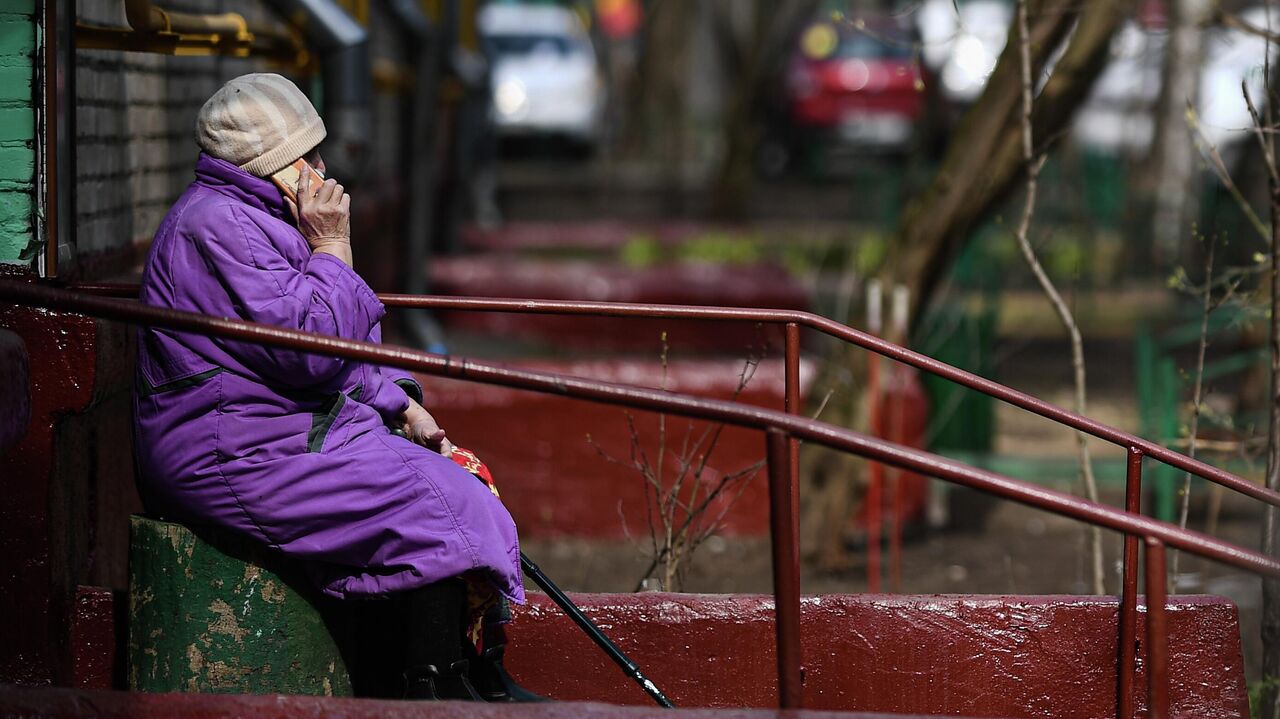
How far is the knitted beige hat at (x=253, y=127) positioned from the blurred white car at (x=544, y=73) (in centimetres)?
2035

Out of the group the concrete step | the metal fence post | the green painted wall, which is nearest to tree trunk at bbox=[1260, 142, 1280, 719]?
the concrete step

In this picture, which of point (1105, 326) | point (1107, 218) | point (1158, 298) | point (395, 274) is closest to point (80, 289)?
point (395, 274)

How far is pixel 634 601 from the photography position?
369cm

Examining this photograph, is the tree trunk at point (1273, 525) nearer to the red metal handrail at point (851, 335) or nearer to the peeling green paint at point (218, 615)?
the red metal handrail at point (851, 335)

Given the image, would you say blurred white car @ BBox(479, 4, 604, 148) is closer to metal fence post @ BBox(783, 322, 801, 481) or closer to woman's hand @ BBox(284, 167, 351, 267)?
Result: metal fence post @ BBox(783, 322, 801, 481)

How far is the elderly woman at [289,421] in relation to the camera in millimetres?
2961

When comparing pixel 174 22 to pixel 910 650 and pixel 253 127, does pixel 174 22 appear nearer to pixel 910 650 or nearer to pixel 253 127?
pixel 253 127

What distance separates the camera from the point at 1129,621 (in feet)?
12.0

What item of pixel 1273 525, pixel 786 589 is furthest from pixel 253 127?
pixel 1273 525

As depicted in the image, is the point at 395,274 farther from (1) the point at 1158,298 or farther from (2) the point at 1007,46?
(1) the point at 1158,298

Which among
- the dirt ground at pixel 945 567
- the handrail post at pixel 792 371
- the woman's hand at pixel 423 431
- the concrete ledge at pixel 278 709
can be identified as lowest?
the dirt ground at pixel 945 567

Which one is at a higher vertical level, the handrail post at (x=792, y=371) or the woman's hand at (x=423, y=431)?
the handrail post at (x=792, y=371)

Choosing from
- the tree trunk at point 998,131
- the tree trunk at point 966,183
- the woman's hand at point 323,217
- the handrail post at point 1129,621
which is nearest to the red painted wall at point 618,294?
the tree trunk at point 966,183

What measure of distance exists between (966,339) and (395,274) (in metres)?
3.50
